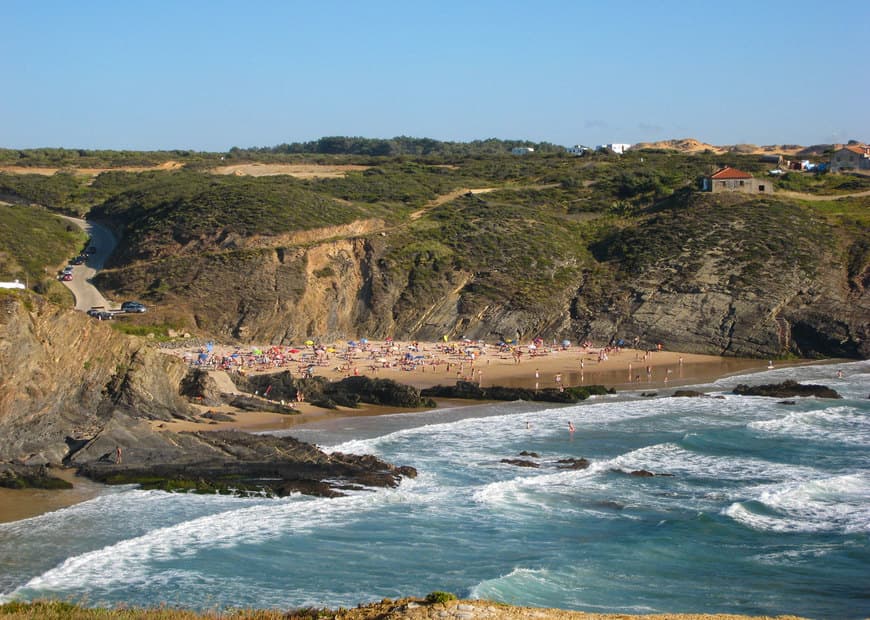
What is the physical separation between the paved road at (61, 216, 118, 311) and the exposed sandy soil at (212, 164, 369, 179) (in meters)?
18.7

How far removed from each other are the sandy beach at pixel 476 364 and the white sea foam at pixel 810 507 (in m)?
16.4

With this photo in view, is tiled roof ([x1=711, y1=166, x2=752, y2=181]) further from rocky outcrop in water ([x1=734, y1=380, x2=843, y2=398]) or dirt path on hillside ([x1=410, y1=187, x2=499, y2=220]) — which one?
rocky outcrop in water ([x1=734, y1=380, x2=843, y2=398])

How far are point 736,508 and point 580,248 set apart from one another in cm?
4081

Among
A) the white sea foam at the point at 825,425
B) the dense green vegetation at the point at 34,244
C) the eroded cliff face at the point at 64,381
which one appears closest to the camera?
the eroded cliff face at the point at 64,381

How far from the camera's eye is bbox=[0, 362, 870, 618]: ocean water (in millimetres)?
19328

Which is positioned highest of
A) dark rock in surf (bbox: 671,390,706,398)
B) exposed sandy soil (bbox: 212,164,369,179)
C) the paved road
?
exposed sandy soil (bbox: 212,164,369,179)

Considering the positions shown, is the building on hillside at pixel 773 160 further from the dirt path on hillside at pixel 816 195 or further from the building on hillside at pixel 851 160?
the dirt path on hillside at pixel 816 195

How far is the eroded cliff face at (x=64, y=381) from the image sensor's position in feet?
→ 90.2

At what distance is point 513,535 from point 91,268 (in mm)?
44455

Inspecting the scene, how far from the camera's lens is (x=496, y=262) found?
60.7 metres

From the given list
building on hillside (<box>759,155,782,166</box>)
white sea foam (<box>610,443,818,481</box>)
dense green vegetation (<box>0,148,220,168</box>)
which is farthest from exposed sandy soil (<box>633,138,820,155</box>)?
white sea foam (<box>610,443,818,481</box>)

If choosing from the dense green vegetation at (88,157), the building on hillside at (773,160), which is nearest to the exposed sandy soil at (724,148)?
the building on hillside at (773,160)

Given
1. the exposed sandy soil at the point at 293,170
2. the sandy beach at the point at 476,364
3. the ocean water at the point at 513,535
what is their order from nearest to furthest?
the ocean water at the point at 513,535 → the sandy beach at the point at 476,364 → the exposed sandy soil at the point at 293,170

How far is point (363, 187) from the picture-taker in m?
77.2
